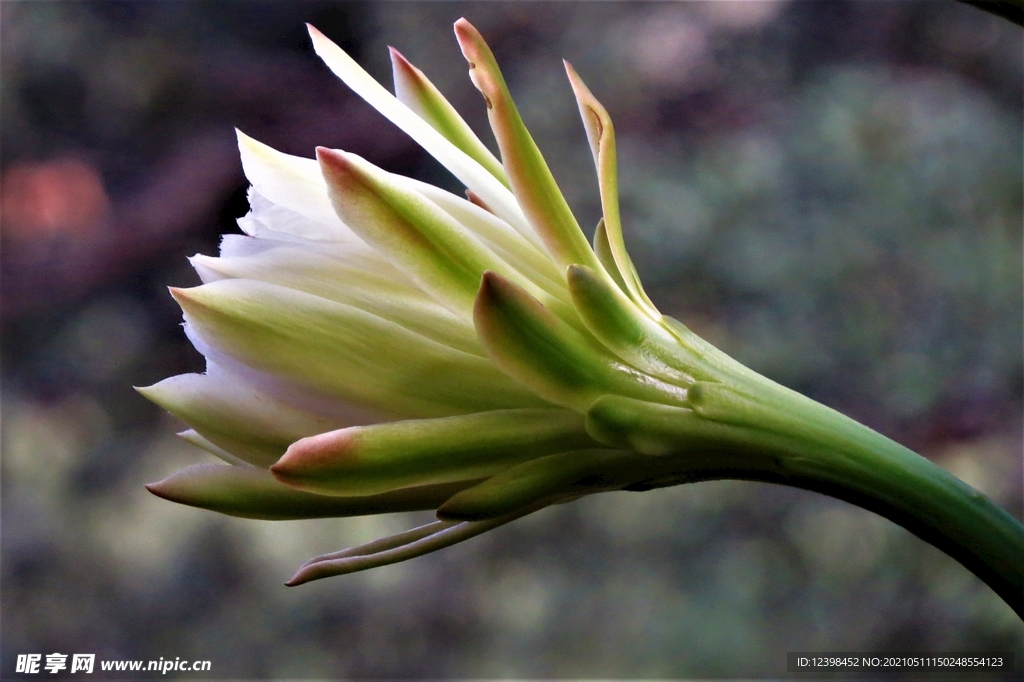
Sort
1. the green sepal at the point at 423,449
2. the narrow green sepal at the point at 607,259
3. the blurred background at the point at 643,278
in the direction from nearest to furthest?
the green sepal at the point at 423,449
the narrow green sepal at the point at 607,259
the blurred background at the point at 643,278

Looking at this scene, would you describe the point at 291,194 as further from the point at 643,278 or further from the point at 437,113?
the point at 643,278

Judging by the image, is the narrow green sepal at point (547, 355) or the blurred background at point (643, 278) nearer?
the narrow green sepal at point (547, 355)

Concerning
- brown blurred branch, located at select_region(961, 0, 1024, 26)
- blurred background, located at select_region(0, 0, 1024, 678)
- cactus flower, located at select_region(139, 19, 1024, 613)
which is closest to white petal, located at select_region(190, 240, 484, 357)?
cactus flower, located at select_region(139, 19, 1024, 613)

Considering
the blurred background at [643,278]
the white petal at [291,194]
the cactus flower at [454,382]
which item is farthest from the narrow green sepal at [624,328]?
the blurred background at [643,278]

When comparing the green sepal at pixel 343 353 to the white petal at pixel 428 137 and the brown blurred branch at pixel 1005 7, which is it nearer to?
the white petal at pixel 428 137

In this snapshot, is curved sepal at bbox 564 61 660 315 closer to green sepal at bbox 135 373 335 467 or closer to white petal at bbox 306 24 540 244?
white petal at bbox 306 24 540 244

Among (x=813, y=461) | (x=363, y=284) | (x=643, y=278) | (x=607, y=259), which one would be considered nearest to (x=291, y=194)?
(x=363, y=284)
